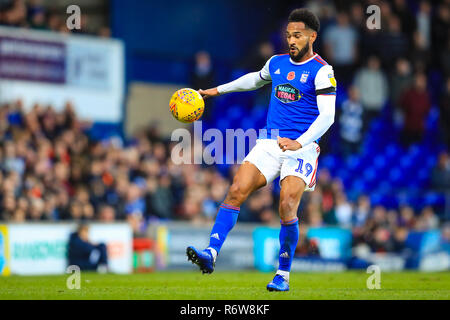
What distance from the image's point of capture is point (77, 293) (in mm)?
8492

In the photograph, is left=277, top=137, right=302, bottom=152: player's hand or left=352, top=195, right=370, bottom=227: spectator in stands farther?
left=352, top=195, right=370, bottom=227: spectator in stands

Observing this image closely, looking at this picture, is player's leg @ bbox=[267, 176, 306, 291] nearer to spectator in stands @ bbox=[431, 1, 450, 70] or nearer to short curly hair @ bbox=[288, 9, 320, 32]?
short curly hair @ bbox=[288, 9, 320, 32]

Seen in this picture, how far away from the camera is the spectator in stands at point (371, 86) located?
931 inches

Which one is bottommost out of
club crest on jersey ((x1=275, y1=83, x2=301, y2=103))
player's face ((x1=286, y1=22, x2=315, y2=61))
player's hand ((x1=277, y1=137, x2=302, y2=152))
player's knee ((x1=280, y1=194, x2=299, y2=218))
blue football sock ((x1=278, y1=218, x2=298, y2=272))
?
blue football sock ((x1=278, y1=218, x2=298, y2=272))

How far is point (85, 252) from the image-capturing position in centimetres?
1539

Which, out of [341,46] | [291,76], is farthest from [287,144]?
[341,46]

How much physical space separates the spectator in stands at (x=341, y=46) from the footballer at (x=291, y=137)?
46.5 ft

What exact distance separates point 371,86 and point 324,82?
15536 millimetres

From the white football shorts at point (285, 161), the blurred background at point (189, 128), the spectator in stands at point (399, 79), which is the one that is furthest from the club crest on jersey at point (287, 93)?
the spectator in stands at point (399, 79)

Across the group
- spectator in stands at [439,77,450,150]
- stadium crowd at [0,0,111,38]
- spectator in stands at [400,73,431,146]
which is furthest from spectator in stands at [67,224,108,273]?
spectator in stands at [439,77,450,150]

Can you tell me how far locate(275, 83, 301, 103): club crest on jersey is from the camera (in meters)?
9.04

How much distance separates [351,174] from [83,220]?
1006 centimetres

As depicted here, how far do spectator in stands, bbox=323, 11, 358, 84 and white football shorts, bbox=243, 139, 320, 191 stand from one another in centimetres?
1429

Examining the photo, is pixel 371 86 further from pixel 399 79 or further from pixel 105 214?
pixel 105 214
